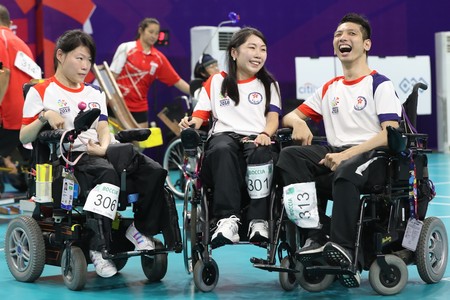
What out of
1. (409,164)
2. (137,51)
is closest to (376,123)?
(409,164)

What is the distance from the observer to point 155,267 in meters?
5.42

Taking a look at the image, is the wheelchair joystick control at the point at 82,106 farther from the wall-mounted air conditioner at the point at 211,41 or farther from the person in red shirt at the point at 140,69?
the wall-mounted air conditioner at the point at 211,41

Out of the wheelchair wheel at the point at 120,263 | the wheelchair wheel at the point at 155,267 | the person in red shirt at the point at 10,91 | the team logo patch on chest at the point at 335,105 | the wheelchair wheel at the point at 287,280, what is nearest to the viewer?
the wheelchair wheel at the point at 287,280

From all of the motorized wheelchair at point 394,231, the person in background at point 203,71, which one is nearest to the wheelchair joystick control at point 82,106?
the motorized wheelchair at point 394,231

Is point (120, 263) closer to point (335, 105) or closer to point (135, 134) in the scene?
point (135, 134)

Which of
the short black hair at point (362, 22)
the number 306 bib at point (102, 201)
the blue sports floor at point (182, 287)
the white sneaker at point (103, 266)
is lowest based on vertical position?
the blue sports floor at point (182, 287)

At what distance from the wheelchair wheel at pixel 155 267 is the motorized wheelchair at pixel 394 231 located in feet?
2.58

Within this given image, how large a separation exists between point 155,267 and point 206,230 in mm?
519

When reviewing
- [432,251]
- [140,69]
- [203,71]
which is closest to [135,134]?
[432,251]

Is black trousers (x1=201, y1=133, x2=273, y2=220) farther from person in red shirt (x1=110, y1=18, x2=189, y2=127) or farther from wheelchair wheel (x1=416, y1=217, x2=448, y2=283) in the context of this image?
person in red shirt (x1=110, y1=18, x2=189, y2=127)

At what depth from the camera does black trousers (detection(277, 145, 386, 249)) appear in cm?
478

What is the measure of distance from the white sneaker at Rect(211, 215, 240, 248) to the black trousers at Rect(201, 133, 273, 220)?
0.04m

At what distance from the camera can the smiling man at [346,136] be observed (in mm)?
4785

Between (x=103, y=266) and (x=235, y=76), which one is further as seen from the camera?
(x=235, y=76)
